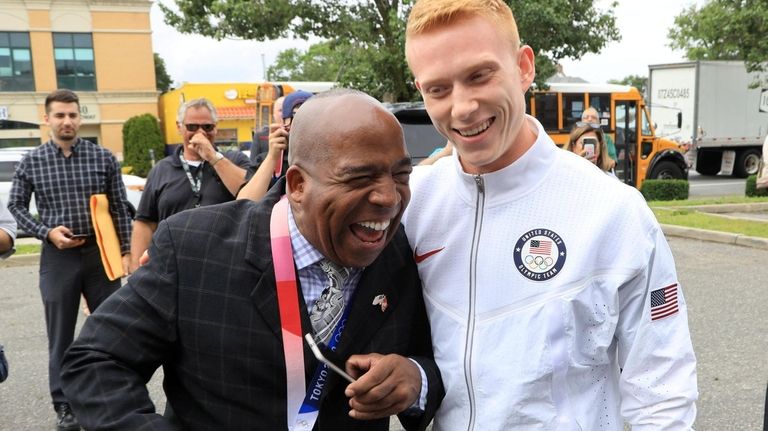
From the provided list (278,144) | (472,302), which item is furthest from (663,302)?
(278,144)

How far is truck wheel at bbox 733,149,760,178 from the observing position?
23.3 m

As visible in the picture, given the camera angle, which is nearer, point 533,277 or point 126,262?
point 533,277

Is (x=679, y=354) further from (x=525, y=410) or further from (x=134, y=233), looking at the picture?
(x=134, y=233)

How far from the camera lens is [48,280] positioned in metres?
4.48

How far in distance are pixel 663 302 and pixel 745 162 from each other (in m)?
24.9

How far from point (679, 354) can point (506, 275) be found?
0.44m

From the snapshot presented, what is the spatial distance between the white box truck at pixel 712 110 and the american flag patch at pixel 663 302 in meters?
22.0

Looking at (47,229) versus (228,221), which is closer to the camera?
(228,221)

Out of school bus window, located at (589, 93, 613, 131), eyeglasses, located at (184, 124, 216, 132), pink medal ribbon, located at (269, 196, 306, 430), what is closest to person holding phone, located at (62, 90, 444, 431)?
pink medal ribbon, located at (269, 196, 306, 430)

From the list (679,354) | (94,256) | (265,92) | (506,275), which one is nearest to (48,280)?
(94,256)

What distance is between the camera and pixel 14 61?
3644 cm

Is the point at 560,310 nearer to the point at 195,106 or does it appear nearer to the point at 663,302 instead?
the point at 663,302

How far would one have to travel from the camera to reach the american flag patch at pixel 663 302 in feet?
5.15

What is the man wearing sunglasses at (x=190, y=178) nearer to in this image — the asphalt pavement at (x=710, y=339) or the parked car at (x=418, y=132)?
the asphalt pavement at (x=710, y=339)
